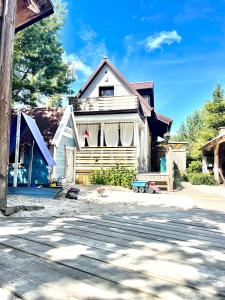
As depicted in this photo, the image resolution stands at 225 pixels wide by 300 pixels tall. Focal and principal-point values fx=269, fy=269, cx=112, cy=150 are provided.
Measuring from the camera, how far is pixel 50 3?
6.27 m

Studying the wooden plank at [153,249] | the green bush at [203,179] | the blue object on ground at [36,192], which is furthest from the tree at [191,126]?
the wooden plank at [153,249]

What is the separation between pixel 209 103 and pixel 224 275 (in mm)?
29608

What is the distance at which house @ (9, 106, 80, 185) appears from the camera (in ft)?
43.7

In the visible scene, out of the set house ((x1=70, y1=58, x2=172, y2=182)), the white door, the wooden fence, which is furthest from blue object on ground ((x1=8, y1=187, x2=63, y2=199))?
house ((x1=70, y1=58, x2=172, y2=182))

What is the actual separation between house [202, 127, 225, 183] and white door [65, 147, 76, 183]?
433 inches

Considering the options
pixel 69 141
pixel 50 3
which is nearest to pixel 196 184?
pixel 69 141

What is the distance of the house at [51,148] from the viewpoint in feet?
43.7

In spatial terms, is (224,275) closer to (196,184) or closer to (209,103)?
(196,184)

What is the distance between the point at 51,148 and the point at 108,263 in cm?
1259

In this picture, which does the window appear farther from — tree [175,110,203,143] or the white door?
tree [175,110,203,143]

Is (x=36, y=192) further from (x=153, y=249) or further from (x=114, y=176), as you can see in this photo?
(x=153, y=249)

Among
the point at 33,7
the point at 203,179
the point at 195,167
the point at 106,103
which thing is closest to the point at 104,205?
the point at 33,7

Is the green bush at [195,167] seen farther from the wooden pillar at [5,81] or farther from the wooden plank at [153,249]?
the wooden plank at [153,249]

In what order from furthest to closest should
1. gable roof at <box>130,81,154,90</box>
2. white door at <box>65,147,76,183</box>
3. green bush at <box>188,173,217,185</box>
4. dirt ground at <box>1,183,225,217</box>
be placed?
gable roof at <box>130,81,154,90</box>
green bush at <box>188,173,217,185</box>
white door at <box>65,147,76,183</box>
dirt ground at <box>1,183,225,217</box>
